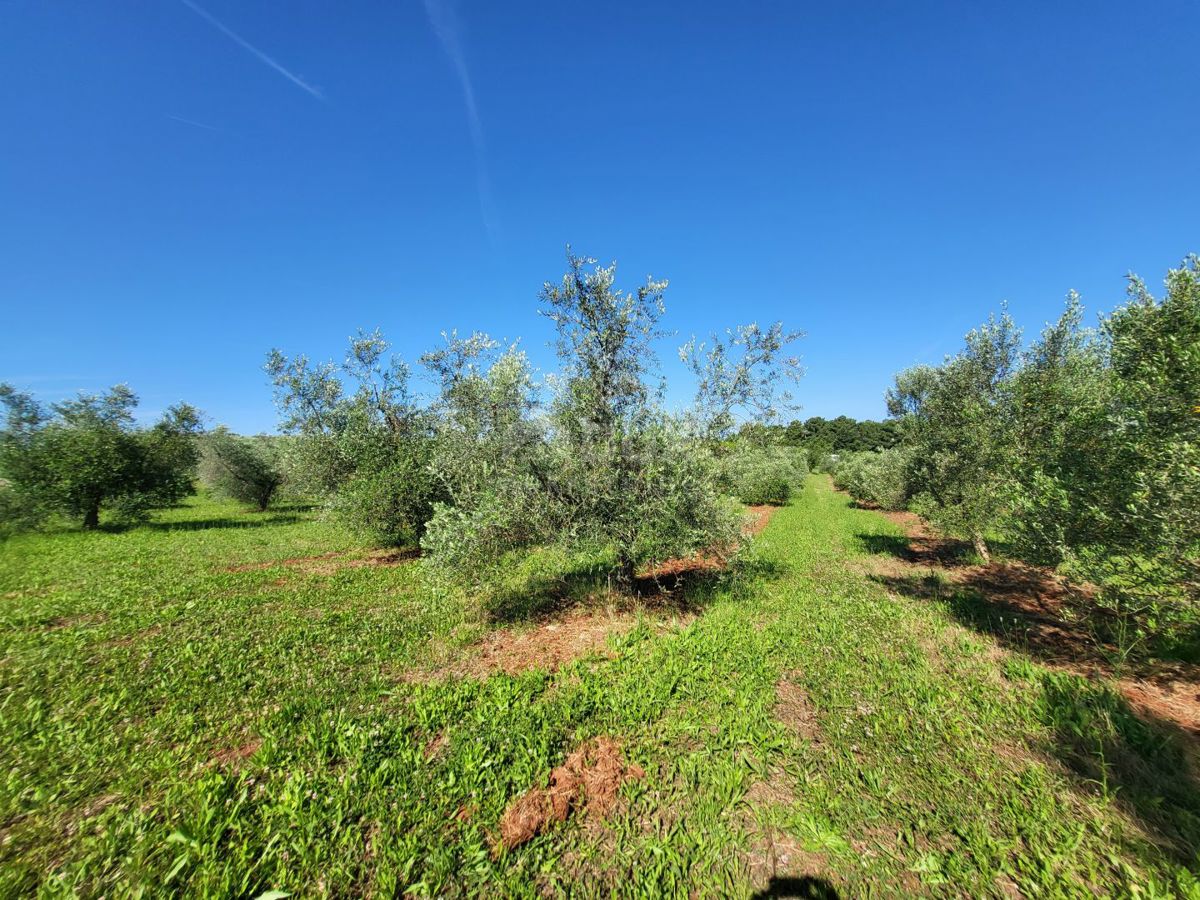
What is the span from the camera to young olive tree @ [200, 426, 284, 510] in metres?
36.8

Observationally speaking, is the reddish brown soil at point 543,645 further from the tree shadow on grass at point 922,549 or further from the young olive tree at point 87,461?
the young olive tree at point 87,461

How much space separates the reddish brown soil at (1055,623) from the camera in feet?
25.9

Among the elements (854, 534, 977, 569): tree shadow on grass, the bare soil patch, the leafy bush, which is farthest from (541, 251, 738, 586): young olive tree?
(854, 534, 977, 569): tree shadow on grass

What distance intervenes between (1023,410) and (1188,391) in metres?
7.65

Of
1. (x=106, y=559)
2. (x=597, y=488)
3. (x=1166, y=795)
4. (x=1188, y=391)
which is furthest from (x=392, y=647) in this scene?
(x=106, y=559)

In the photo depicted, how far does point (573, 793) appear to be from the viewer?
5320 mm

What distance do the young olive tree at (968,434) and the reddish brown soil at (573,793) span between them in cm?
1628

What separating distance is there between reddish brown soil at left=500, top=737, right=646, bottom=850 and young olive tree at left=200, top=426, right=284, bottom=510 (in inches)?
1585

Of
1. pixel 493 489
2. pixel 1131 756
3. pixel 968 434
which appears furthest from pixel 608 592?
pixel 968 434

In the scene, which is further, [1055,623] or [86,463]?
[86,463]

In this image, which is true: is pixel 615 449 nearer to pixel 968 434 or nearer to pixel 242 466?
pixel 968 434

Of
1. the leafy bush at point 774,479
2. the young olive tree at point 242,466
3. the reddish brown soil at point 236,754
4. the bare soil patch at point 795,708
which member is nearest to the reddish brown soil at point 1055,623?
the bare soil patch at point 795,708

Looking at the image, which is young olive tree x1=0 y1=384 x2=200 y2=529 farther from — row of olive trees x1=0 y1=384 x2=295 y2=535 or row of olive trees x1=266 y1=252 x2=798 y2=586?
row of olive trees x1=266 y1=252 x2=798 y2=586

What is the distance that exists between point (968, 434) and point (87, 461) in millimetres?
47331
